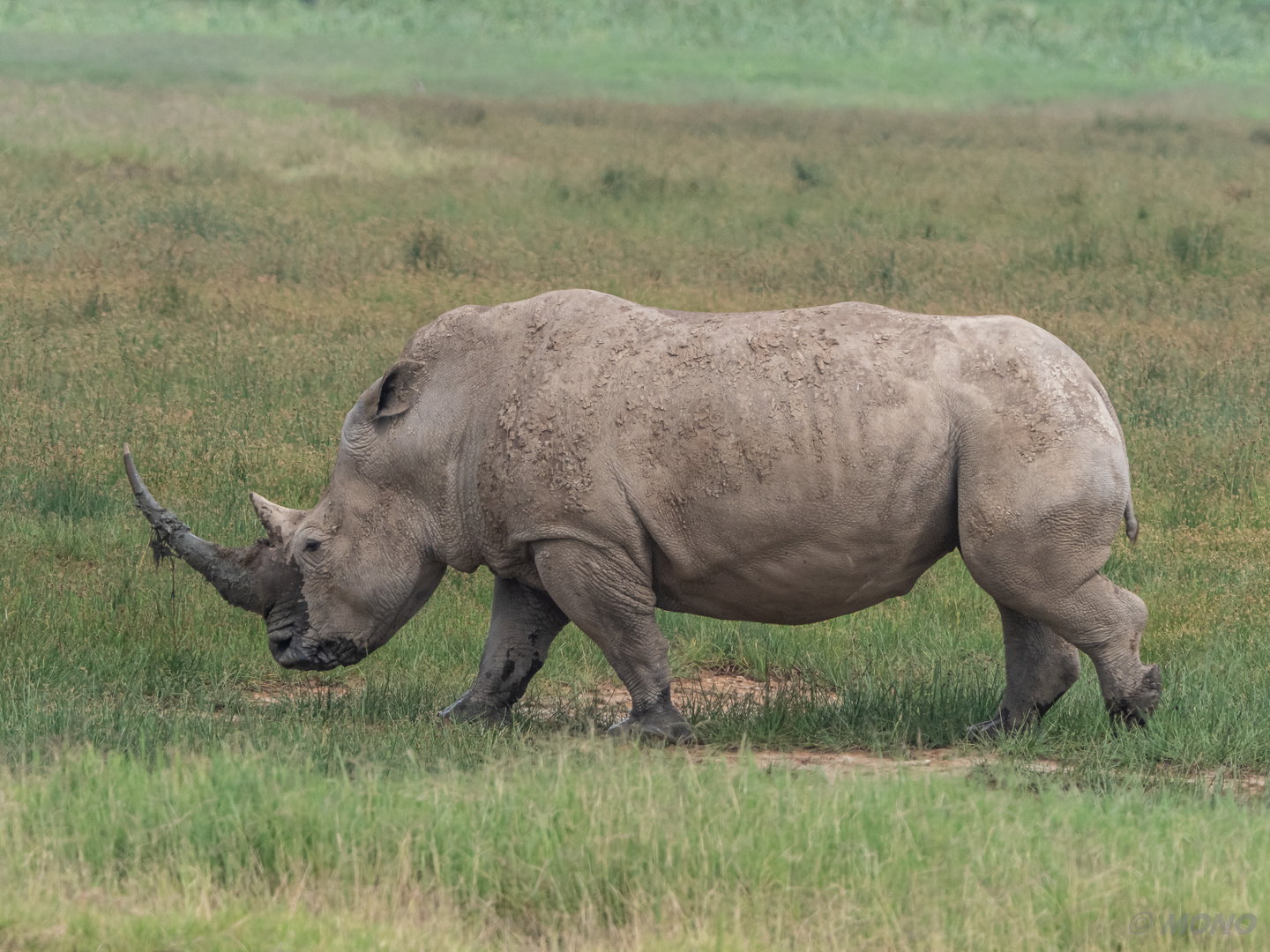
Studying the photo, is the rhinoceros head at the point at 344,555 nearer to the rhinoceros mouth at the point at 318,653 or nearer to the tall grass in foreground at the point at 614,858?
the rhinoceros mouth at the point at 318,653

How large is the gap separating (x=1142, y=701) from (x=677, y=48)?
6183 cm

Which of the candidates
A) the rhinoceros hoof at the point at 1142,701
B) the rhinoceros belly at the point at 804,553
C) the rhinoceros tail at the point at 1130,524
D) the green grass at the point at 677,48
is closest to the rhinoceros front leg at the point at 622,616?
the rhinoceros belly at the point at 804,553

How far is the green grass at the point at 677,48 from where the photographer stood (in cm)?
4953

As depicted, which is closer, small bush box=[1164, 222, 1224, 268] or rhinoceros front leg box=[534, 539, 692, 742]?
rhinoceros front leg box=[534, 539, 692, 742]

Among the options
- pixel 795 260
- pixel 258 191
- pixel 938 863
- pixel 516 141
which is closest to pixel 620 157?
pixel 516 141

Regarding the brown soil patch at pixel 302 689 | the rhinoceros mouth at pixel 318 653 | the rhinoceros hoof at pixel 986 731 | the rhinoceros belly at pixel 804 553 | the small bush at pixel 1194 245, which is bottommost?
the brown soil patch at pixel 302 689

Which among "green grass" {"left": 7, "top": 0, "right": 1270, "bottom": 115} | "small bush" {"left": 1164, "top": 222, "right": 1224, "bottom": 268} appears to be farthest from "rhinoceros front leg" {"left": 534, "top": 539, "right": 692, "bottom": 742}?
"green grass" {"left": 7, "top": 0, "right": 1270, "bottom": 115}

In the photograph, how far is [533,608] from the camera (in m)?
6.42

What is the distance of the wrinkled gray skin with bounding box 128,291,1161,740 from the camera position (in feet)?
18.1

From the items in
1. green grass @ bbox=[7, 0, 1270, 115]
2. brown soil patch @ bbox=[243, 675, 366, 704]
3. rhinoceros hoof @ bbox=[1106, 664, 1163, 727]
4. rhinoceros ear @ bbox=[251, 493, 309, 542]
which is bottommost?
green grass @ bbox=[7, 0, 1270, 115]

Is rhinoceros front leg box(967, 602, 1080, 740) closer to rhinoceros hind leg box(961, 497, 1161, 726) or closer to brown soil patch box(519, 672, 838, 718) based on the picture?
rhinoceros hind leg box(961, 497, 1161, 726)

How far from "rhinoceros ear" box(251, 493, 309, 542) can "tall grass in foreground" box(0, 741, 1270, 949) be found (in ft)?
5.04

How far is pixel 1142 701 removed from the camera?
18.8ft

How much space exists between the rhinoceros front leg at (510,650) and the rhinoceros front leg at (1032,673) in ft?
5.38
